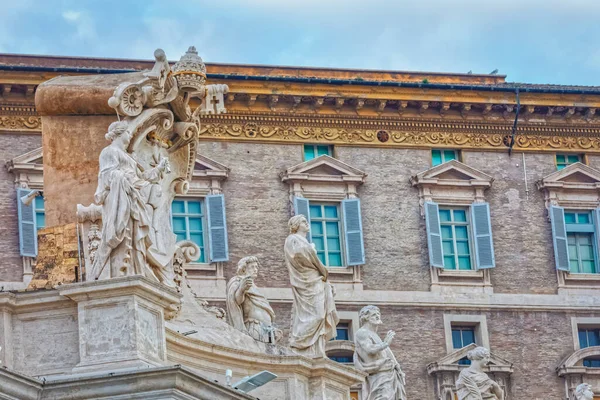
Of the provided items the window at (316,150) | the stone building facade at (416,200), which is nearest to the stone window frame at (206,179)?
the stone building facade at (416,200)

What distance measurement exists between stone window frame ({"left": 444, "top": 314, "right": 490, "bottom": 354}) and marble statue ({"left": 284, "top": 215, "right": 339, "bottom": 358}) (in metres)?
22.8

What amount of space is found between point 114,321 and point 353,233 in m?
27.8

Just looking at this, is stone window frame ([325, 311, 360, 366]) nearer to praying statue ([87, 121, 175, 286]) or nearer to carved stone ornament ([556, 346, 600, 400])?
carved stone ornament ([556, 346, 600, 400])

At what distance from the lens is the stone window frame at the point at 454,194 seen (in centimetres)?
5641

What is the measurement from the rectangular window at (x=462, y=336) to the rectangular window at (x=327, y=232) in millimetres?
3128

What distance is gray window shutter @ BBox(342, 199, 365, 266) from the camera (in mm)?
55719

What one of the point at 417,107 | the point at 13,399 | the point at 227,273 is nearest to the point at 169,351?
the point at 13,399

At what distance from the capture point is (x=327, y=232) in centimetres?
5584

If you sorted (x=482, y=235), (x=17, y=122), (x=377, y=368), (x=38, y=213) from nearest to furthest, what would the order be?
(x=377, y=368)
(x=38, y=213)
(x=17, y=122)
(x=482, y=235)

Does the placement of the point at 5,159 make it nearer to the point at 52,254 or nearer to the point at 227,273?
the point at 227,273

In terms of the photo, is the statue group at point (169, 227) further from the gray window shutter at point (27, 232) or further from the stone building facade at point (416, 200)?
the stone building facade at point (416, 200)

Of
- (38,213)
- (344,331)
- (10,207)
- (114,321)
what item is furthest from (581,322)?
(114,321)

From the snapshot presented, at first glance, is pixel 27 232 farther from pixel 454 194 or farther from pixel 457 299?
pixel 454 194

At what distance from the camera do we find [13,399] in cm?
2666
